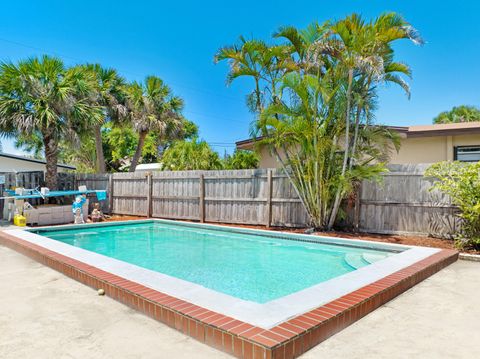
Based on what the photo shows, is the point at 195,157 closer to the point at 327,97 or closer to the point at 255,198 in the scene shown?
the point at 255,198

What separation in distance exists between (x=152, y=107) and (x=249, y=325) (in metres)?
16.9

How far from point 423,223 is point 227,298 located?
6602 millimetres

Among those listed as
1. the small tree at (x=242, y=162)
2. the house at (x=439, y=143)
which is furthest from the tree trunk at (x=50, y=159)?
the small tree at (x=242, y=162)

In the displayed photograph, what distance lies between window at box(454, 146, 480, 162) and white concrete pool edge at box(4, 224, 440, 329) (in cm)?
795

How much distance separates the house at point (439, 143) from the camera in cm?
1171

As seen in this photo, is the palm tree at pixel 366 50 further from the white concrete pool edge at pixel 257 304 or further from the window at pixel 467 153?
the window at pixel 467 153

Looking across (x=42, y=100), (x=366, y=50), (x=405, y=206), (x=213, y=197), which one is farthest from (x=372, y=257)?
(x=42, y=100)

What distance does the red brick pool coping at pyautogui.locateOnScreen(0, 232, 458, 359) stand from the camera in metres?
2.76

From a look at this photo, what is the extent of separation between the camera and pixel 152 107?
18.4 metres

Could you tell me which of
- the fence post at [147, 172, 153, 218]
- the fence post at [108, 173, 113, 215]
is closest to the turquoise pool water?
the fence post at [147, 172, 153, 218]

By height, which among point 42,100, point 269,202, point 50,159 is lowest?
point 269,202

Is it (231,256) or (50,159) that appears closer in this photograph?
(231,256)

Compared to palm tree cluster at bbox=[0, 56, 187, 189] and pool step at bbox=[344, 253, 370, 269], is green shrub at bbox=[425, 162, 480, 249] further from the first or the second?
palm tree cluster at bbox=[0, 56, 187, 189]

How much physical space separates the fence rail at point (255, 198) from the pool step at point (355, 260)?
2389mm
